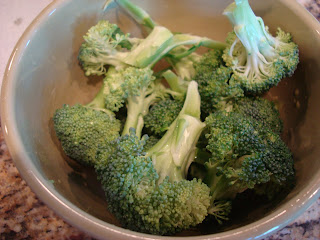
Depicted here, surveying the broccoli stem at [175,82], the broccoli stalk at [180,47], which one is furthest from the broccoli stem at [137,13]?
the broccoli stem at [175,82]

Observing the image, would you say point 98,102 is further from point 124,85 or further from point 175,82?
point 175,82

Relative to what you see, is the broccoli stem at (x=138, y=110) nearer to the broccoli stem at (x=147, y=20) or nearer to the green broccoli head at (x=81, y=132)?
the green broccoli head at (x=81, y=132)

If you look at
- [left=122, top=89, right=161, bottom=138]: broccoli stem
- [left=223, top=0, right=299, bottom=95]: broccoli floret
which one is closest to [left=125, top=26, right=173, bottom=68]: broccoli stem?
[left=122, top=89, right=161, bottom=138]: broccoli stem

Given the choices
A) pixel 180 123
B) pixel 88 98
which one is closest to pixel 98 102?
pixel 88 98

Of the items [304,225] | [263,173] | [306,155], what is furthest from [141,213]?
[304,225]

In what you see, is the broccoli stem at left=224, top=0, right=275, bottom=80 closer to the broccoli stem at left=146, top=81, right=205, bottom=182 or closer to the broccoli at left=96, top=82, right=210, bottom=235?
the broccoli stem at left=146, top=81, right=205, bottom=182

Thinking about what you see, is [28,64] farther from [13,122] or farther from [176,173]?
[176,173]
